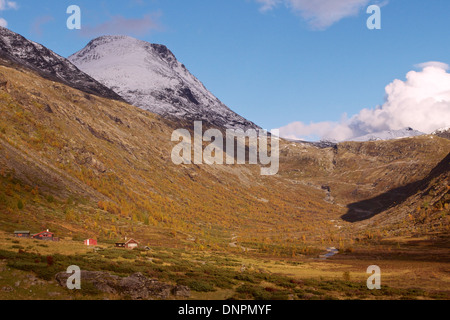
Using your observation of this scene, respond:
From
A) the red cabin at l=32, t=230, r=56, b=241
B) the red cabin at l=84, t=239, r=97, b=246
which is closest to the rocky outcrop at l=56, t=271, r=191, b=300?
the red cabin at l=32, t=230, r=56, b=241

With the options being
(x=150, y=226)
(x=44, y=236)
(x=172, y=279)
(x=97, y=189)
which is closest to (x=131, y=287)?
(x=172, y=279)

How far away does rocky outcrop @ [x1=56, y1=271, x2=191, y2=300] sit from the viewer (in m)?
32.8

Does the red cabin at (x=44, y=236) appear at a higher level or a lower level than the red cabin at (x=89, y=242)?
higher

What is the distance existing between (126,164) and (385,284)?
439 feet

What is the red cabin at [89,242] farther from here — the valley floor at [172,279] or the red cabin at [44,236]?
the red cabin at [44,236]


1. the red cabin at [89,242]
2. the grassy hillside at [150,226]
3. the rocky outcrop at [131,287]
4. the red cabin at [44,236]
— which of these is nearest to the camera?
the rocky outcrop at [131,287]

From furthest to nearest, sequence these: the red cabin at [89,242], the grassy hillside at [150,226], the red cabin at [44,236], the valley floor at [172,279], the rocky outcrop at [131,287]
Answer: the red cabin at [89,242]
the red cabin at [44,236]
the grassy hillside at [150,226]
the rocky outcrop at [131,287]
the valley floor at [172,279]

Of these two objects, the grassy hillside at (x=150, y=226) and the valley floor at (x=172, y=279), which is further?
the grassy hillside at (x=150, y=226)

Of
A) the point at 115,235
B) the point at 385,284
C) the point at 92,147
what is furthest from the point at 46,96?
the point at 385,284

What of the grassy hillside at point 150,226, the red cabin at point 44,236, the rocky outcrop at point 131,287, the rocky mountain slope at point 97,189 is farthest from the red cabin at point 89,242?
the rocky outcrop at point 131,287

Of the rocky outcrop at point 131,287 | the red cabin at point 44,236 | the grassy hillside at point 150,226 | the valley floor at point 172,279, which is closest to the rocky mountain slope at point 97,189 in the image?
the grassy hillside at point 150,226

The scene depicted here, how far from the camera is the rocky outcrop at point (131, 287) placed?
32781 millimetres

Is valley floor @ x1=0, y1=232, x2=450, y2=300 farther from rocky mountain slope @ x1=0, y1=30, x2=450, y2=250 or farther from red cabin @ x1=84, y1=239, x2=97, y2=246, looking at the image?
rocky mountain slope @ x1=0, y1=30, x2=450, y2=250
